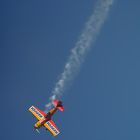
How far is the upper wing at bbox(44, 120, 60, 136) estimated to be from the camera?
3935 inches

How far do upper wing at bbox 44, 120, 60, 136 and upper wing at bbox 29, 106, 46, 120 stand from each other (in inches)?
59.8

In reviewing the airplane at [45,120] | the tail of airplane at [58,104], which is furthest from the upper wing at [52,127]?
the tail of airplane at [58,104]

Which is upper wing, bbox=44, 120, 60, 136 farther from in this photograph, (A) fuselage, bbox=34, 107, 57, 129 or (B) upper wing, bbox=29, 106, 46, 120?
(B) upper wing, bbox=29, 106, 46, 120

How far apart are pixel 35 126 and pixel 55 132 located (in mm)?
3679

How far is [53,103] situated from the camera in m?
96.6

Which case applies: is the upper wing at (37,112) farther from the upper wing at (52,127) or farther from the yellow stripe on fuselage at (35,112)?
the upper wing at (52,127)

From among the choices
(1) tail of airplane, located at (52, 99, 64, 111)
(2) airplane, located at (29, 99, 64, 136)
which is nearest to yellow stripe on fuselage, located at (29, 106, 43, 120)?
(2) airplane, located at (29, 99, 64, 136)

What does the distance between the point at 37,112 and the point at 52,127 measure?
3.80 m

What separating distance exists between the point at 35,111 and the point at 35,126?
2.86m

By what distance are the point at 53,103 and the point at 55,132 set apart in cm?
607

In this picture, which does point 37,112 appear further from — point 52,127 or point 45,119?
point 52,127

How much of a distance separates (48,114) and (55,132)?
3.24 m

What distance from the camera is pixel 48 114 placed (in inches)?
3927

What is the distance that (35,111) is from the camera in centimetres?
10250
